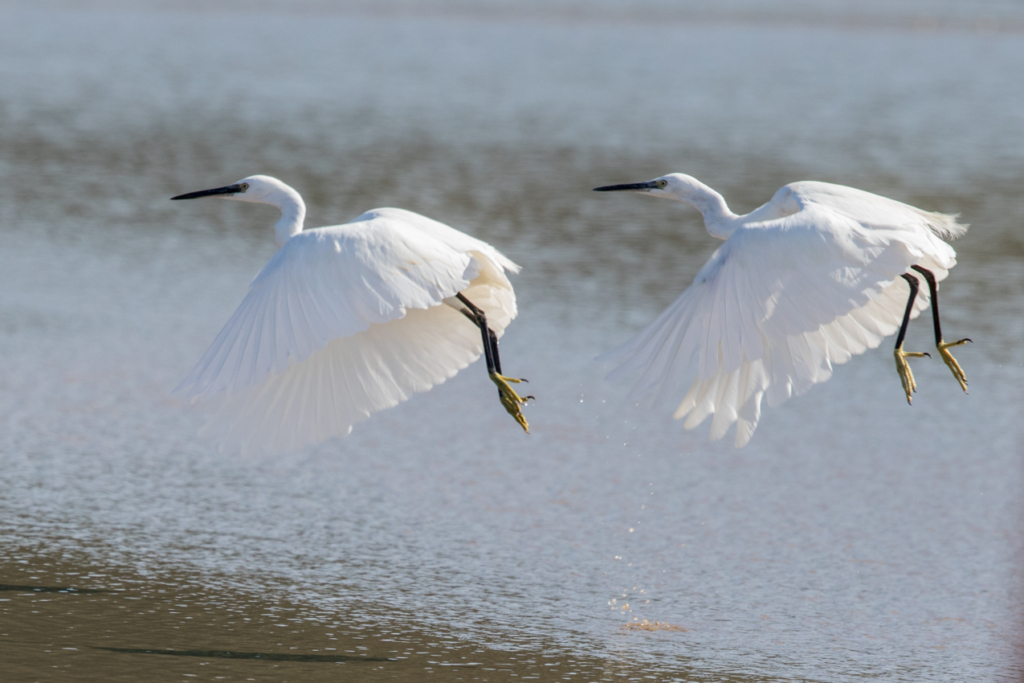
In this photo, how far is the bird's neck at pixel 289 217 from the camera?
6.43 m

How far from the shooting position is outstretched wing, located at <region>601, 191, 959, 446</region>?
5.45 m

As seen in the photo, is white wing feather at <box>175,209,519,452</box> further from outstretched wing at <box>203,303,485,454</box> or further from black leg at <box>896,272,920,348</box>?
black leg at <box>896,272,920,348</box>

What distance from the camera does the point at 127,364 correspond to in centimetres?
805

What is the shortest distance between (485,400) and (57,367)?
7.55ft

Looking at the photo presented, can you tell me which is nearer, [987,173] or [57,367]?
[57,367]

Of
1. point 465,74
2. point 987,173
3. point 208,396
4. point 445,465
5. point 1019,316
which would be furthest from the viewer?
point 465,74

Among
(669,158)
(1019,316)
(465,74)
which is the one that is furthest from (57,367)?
(465,74)

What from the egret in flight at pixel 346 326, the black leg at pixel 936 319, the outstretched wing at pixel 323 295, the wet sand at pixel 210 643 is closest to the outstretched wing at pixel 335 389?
the egret in flight at pixel 346 326

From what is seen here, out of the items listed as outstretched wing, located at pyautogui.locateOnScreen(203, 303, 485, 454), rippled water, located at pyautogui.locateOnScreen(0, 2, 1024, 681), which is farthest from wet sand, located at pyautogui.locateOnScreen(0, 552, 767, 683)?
outstretched wing, located at pyautogui.locateOnScreen(203, 303, 485, 454)

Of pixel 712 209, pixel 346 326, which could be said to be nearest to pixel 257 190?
pixel 346 326

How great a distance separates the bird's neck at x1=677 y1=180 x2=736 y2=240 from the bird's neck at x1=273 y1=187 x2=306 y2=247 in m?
1.74

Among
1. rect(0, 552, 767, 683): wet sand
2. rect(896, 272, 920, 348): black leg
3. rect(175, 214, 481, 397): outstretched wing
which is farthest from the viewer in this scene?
rect(896, 272, 920, 348): black leg

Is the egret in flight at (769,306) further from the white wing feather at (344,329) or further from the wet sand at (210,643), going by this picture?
the wet sand at (210,643)

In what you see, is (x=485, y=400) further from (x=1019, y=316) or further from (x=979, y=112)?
(x=979, y=112)
